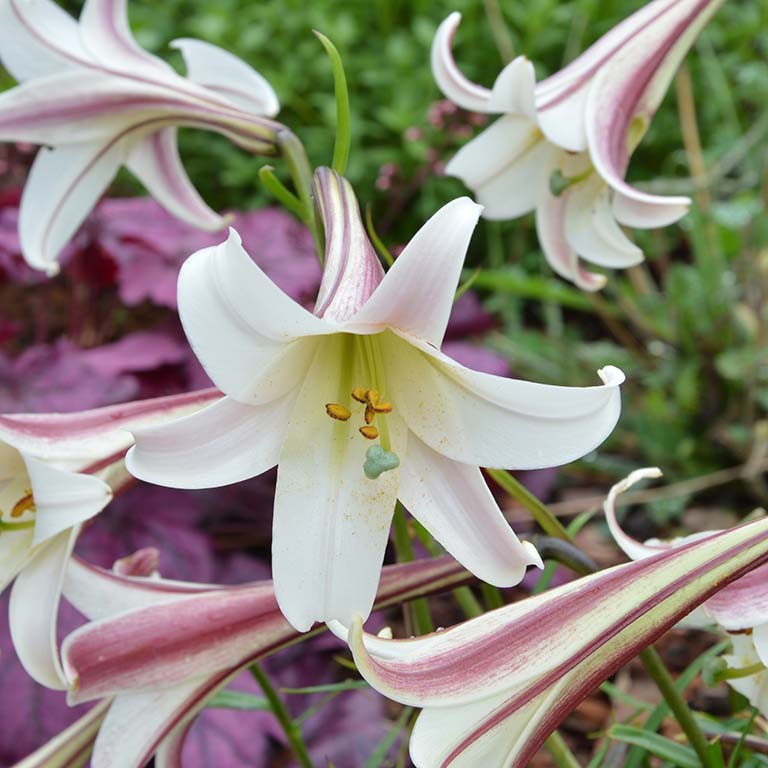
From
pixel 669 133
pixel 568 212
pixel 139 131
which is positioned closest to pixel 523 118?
pixel 568 212

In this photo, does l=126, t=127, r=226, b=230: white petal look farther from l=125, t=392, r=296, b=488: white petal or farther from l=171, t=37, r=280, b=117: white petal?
l=125, t=392, r=296, b=488: white petal

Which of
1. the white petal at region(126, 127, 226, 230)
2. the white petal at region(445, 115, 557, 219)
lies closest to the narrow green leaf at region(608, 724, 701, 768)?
the white petal at region(445, 115, 557, 219)

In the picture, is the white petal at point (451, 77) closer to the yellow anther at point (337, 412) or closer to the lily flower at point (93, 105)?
the lily flower at point (93, 105)

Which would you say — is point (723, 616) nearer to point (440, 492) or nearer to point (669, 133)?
point (440, 492)

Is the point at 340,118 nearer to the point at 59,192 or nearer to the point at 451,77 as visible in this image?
the point at 451,77

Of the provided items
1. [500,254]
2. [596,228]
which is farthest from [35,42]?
[500,254]

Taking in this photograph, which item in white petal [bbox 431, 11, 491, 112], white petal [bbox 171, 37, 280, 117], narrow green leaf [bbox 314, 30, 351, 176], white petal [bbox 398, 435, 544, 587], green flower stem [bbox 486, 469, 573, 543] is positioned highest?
white petal [bbox 431, 11, 491, 112]

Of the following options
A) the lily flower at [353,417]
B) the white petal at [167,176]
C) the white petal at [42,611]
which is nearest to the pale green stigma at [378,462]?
the lily flower at [353,417]
